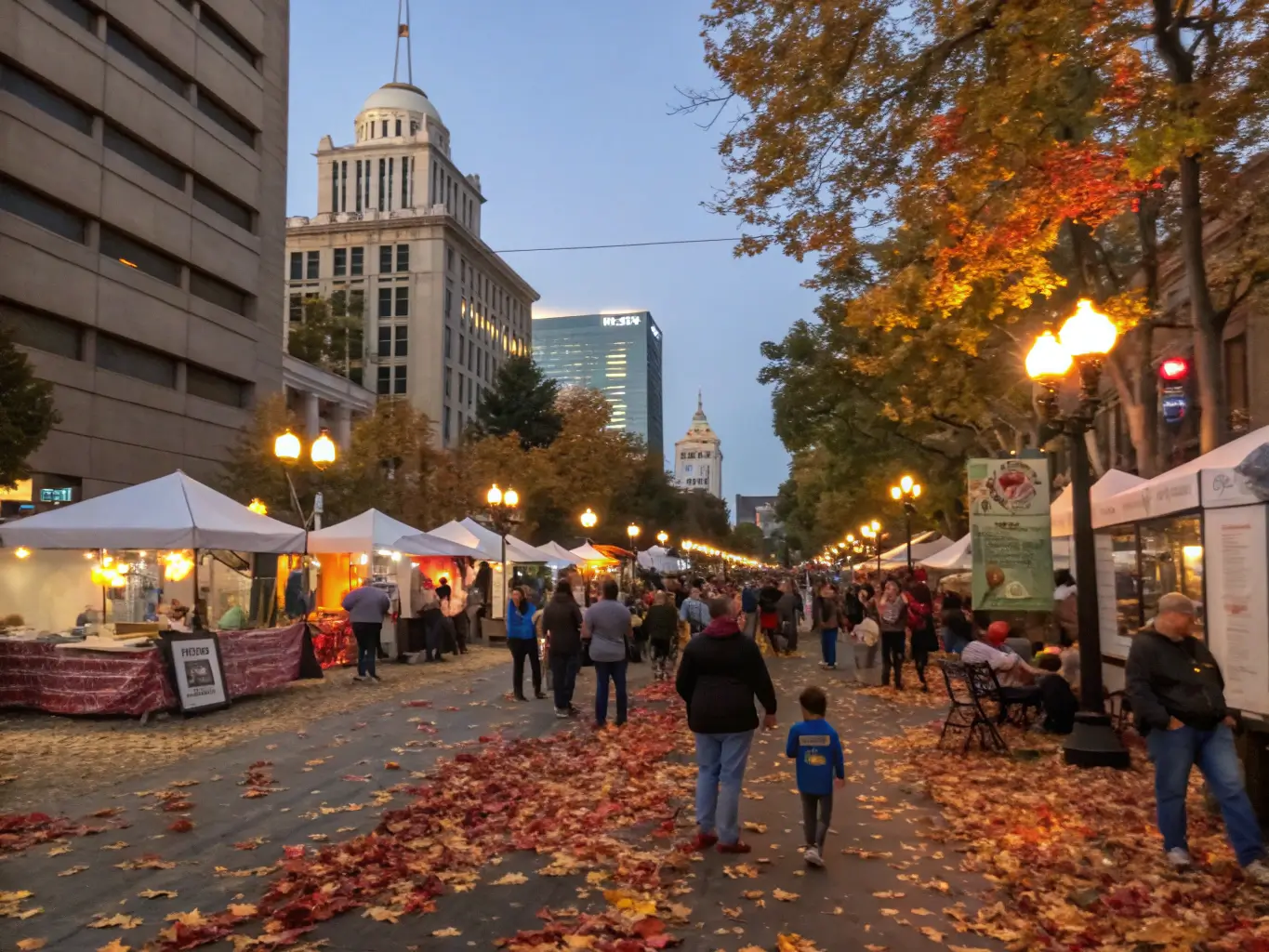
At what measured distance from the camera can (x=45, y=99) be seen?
32.1m

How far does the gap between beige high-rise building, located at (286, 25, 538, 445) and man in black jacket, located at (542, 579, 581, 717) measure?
2741 inches

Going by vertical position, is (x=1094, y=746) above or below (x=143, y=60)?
below

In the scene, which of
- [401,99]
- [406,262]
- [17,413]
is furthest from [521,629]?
[401,99]

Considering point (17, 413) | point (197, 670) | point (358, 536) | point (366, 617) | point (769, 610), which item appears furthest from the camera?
point (769, 610)

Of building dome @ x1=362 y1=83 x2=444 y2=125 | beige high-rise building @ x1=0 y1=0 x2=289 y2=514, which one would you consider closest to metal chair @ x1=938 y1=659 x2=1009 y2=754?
beige high-rise building @ x1=0 y1=0 x2=289 y2=514

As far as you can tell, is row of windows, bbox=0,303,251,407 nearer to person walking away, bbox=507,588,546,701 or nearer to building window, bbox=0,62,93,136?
building window, bbox=0,62,93,136

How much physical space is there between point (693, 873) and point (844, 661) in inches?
643

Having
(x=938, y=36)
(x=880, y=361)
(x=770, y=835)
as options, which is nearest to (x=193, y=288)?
(x=880, y=361)

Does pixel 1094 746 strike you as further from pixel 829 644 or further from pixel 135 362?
pixel 135 362

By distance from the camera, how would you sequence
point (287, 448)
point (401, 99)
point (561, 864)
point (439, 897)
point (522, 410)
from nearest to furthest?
point (439, 897)
point (561, 864)
point (287, 448)
point (522, 410)
point (401, 99)

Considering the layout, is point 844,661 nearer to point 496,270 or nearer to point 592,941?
point 592,941

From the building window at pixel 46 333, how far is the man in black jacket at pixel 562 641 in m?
23.5

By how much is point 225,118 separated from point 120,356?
12.0m

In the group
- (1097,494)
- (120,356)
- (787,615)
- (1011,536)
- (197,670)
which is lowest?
(197,670)
